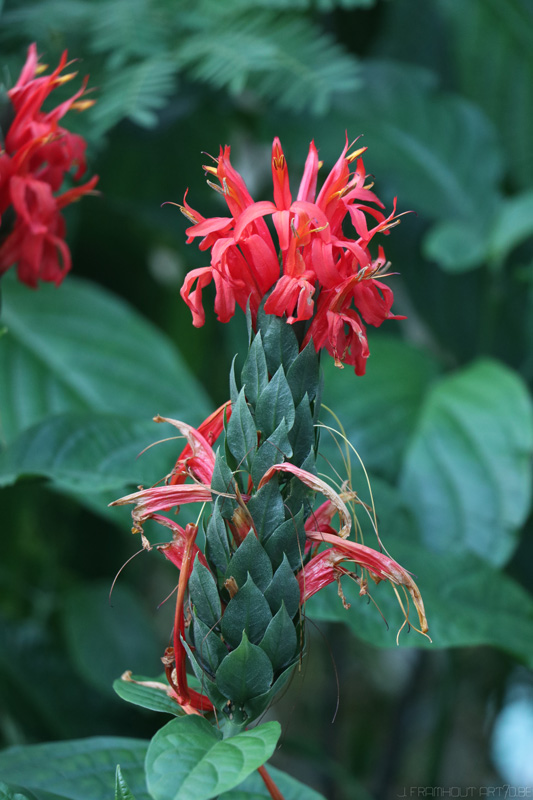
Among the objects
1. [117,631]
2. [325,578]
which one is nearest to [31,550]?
[117,631]

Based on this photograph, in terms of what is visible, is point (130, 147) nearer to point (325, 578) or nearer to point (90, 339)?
point (90, 339)

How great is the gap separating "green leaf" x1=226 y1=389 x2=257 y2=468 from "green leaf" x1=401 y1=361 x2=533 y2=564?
1.27 ft

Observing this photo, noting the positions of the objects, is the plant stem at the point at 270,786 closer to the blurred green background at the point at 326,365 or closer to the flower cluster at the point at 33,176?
the blurred green background at the point at 326,365

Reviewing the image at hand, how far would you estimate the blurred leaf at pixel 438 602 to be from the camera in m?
0.46

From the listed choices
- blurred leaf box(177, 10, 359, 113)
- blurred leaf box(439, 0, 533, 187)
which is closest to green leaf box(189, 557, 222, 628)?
blurred leaf box(177, 10, 359, 113)

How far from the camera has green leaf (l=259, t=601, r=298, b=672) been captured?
0.29 metres

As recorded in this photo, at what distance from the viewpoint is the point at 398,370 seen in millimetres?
851

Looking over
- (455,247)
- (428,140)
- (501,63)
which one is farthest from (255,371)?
(501,63)

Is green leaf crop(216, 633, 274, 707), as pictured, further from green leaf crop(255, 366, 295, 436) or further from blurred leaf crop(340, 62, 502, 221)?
blurred leaf crop(340, 62, 502, 221)

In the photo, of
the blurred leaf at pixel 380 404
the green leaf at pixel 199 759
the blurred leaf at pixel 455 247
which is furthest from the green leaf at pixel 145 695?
the blurred leaf at pixel 455 247

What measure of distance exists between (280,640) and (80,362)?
1.61ft

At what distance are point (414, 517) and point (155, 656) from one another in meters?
0.42

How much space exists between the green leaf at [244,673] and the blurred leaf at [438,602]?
129 mm

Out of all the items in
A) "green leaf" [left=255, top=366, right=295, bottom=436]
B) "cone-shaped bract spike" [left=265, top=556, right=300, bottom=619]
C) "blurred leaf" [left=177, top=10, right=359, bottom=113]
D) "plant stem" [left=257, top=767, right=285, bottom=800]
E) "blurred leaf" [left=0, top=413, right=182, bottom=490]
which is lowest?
"blurred leaf" [left=0, top=413, right=182, bottom=490]
